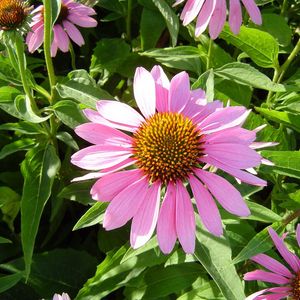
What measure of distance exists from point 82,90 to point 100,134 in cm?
24

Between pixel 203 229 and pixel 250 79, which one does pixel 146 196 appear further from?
pixel 250 79

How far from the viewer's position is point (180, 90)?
0.93 meters

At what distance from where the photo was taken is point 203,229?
0.97 m

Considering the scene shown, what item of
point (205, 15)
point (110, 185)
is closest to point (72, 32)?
point (205, 15)

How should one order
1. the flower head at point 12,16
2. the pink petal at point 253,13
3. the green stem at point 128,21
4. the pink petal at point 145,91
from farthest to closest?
the green stem at point 128,21 → the pink petal at point 253,13 → the flower head at point 12,16 → the pink petal at point 145,91

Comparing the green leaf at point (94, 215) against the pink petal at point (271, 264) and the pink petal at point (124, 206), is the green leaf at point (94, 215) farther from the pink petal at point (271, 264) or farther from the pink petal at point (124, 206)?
the pink petal at point (271, 264)

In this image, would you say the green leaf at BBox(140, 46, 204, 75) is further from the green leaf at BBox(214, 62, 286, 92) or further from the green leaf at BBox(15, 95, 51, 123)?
the green leaf at BBox(15, 95, 51, 123)

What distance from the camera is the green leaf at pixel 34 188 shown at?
1.06m

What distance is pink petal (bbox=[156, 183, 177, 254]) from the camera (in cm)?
84

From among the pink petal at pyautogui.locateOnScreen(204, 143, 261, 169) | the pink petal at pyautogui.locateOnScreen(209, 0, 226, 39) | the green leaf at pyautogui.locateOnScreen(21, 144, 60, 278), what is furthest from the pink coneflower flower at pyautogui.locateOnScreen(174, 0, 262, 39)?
the green leaf at pyautogui.locateOnScreen(21, 144, 60, 278)

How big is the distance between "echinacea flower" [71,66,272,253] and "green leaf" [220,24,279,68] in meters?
0.29

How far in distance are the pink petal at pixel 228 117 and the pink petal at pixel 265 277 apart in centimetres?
31

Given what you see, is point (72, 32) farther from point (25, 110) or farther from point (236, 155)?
point (236, 155)

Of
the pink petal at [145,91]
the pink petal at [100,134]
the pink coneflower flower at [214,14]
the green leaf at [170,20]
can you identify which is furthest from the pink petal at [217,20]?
the pink petal at [100,134]
